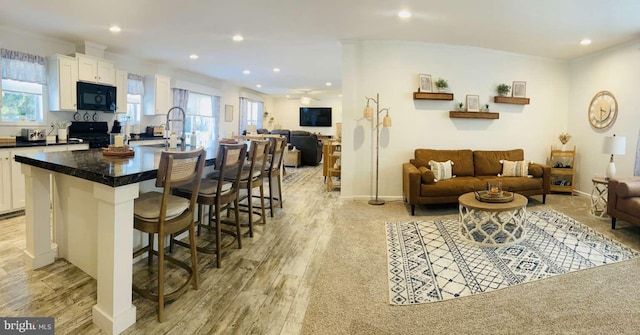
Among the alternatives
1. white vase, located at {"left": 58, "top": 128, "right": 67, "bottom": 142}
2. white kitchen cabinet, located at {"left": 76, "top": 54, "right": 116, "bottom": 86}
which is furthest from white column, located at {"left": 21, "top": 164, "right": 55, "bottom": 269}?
white kitchen cabinet, located at {"left": 76, "top": 54, "right": 116, "bottom": 86}

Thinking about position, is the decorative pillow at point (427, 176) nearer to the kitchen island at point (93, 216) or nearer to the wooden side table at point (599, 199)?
the wooden side table at point (599, 199)

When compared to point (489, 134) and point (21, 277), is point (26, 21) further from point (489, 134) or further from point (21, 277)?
point (489, 134)

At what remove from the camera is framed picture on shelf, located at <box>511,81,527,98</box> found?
552 centimetres

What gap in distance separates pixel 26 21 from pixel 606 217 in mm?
7984

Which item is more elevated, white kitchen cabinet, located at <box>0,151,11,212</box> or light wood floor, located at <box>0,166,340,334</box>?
white kitchen cabinet, located at <box>0,151,11,212</box>

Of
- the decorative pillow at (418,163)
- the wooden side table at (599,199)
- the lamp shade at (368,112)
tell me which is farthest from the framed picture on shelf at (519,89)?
the lamp shade at (368,112)

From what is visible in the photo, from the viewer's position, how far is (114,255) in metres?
1.81

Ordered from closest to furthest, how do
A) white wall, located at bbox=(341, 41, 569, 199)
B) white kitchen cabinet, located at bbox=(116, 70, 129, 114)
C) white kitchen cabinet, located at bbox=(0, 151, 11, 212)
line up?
white kitchen cabinet, located at bbox=(0, 151, 11, 212) → white wall, located at bbox=(341, 41, 569, 199) → white kitchen cabinet, located at bbox=(116, 70, 129, 114)

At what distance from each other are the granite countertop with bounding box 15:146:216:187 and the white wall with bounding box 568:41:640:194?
6188mm

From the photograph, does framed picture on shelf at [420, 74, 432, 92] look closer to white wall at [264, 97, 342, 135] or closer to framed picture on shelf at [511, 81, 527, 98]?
framed picture on shelf at [511, 81, 527, 98]

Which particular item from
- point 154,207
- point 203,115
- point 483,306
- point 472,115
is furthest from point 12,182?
point 472,115

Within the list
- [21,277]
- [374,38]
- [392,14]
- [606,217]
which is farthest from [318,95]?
[21,277]

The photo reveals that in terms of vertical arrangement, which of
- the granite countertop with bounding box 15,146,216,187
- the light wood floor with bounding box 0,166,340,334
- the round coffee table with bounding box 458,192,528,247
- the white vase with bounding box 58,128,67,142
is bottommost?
the light wood floor with bounding box 0,166,340,334

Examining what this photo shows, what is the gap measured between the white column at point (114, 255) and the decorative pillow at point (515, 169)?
510 centimetres
